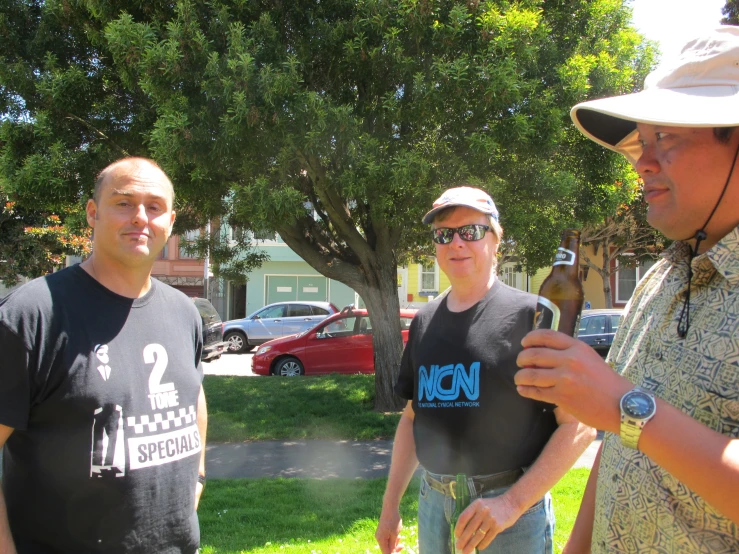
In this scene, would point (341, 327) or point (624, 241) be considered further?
point (624, 241)

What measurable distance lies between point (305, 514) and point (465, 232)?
370 centimetres

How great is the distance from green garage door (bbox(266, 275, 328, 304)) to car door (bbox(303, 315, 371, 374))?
15277mm

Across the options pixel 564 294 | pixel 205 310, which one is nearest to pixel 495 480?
pixel 564 294

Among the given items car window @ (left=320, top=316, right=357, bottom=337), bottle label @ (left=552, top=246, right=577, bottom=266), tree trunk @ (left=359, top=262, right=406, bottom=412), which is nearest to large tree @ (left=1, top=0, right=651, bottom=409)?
tree trunk @ (left=359, top=262, right=406, bottom=412)

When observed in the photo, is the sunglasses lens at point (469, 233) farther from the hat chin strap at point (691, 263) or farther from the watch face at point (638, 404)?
the watch face at point (638, 404)

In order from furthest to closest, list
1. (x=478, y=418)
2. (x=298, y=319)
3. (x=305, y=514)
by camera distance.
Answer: (x=298, y=319), (x=305, y=514), (x=478, y=418)

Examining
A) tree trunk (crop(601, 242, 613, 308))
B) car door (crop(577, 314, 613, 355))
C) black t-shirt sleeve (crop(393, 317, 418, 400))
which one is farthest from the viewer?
tree trunk (crop(601, 242, 613, 308))

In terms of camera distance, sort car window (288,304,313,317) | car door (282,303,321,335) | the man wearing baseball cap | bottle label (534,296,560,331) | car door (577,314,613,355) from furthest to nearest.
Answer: car window (288,304,313,317) → car door (282,303,321,335) → car door (577,314,613,355) → bottle label (534,296,560,331) → the man wearing baseball cap

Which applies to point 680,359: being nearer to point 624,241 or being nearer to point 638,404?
point 638,404

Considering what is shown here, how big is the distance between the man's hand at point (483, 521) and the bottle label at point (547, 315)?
90 cm

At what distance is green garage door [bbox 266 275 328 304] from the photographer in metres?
29.1

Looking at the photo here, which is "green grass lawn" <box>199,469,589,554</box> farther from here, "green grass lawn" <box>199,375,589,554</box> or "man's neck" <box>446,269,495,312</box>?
"man's neck" <box>446,269,495,312</box>

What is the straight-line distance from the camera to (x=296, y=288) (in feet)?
96.2

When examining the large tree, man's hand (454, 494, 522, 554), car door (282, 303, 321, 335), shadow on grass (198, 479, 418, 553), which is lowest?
shadow on grass (198, 479, 418, 553)
